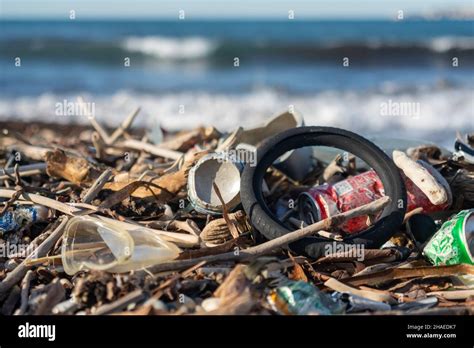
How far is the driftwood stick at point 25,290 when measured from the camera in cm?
291

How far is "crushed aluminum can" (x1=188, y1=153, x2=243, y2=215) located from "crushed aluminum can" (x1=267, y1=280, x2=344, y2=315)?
0.88 meters

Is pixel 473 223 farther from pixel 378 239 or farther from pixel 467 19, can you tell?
pixel 467 19

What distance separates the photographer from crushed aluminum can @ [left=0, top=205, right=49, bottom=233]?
3684mm

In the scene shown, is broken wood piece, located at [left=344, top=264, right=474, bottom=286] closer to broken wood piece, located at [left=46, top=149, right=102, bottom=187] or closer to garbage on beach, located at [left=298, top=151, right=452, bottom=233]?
garbage on beach, located at [left=298, top=151, right=452, bottom=233]

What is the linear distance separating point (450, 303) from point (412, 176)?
A: 0.92 metres

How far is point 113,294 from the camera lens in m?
2.81

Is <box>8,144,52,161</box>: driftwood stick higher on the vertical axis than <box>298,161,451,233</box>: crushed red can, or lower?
higher

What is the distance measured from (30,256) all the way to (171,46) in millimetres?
20479

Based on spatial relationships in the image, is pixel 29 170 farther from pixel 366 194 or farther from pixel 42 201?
pixel 366 194

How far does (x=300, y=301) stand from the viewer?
2844mm

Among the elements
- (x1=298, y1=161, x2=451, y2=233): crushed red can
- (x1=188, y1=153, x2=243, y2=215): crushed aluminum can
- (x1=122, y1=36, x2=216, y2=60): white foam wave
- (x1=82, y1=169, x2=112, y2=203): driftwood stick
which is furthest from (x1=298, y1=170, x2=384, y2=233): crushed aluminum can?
(x1=122, y1=36, x2=216, y2=60): white foam wave

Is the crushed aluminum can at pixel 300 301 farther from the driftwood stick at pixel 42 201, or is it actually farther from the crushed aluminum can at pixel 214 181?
the driftwood stick at pixel 42 201

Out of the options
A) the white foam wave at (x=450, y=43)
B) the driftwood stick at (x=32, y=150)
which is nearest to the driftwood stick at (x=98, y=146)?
the driftwood stick at (x=32, y=150)

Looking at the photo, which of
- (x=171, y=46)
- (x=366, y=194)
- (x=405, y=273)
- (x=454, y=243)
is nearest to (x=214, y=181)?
(x=366, y=194)
